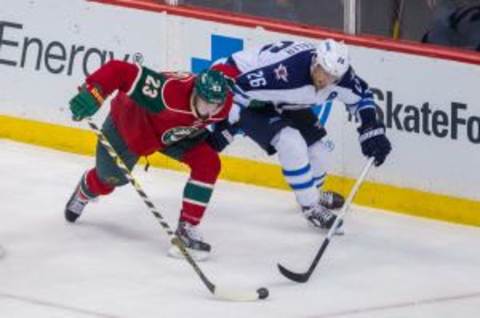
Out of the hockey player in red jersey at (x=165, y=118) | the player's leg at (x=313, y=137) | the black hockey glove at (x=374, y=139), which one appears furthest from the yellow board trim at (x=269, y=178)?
the hockey player in red jersey at (x=165, y=118)

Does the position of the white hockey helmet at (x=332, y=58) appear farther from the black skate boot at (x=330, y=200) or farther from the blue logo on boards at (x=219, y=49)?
the blue logo on boards at (x=219, y=49)

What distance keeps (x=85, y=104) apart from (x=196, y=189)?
2.16ft

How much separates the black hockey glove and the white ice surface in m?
0.45

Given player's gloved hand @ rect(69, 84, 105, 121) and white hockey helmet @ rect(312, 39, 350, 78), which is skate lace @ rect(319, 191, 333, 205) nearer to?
white hockey helmet @ rect(312, 39, 350, 78)

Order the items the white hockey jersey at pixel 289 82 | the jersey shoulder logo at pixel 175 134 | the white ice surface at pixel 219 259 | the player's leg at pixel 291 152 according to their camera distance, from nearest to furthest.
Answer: the white ice surface at pixel 219 259 → the jersey shoulder logo at pixel 175 134 → the white hockey jersey at pixel 289 82 → the player's leg at pixel 291 152

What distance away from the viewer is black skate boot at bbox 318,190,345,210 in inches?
315

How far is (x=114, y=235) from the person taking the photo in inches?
297

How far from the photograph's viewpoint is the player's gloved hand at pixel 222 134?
7.62 meters

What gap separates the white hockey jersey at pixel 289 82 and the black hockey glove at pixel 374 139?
0.09 meters

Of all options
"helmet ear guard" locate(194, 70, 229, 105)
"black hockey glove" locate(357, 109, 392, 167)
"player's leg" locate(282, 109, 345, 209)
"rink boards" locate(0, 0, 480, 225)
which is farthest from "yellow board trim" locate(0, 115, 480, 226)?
"helmet ear guard" locate(194, 70, 229, 105)

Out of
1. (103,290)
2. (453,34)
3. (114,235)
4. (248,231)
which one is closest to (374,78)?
(453,34)

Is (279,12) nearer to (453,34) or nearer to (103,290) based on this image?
(453,34)

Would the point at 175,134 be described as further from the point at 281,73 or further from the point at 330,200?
the point at 330,200

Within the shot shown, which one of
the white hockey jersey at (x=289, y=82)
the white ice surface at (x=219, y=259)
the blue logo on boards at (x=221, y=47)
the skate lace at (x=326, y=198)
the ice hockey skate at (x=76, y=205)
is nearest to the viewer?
the white ice surface at (x=219, y=259)
